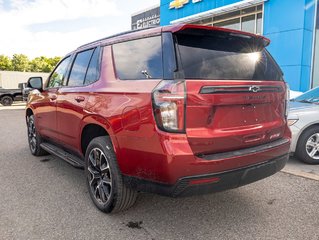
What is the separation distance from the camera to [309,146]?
475 cm

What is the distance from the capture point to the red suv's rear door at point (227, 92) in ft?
7.69

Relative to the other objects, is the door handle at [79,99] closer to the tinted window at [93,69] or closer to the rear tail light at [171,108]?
the tinted window at [93,69]

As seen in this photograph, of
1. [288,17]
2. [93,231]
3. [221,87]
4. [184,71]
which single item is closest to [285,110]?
[221,87]

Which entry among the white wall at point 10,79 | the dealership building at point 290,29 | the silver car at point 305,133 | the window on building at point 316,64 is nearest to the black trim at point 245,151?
the silver car at point 305,133

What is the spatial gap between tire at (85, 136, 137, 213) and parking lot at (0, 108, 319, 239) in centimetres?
15

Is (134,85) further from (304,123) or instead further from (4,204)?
(304,123)

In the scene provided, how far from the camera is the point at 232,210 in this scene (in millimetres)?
3096

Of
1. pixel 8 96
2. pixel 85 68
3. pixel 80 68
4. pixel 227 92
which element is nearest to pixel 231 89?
pixel 227 92

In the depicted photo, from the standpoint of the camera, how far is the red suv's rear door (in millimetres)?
2344

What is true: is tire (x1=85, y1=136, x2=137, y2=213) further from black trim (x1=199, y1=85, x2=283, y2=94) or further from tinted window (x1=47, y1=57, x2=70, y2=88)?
tinted window (x1=47, y1=57, x2=70, y2=88)

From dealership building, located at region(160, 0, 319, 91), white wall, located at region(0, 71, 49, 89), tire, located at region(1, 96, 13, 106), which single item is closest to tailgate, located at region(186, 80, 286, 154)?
dealership building, located at region(160, 0, 319, 91)

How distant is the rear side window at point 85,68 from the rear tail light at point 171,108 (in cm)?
122

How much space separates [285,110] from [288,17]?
31.2ft

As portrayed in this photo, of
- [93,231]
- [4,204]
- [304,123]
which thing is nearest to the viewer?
[93,231]
